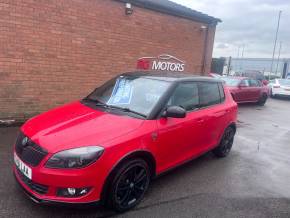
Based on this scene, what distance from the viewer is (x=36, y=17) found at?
7.15 m

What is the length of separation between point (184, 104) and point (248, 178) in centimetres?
177

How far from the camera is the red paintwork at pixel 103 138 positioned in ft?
10.4

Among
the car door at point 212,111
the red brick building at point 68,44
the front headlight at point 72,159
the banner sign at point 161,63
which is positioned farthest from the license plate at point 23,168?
the banner sign at point 161,63

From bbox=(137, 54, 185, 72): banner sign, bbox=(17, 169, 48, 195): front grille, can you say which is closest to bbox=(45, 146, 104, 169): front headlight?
bbox=(17, 169, 48, 195): front grille

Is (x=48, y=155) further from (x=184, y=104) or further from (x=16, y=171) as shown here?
(x=184, y=104)

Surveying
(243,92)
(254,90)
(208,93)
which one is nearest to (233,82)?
(243,92)

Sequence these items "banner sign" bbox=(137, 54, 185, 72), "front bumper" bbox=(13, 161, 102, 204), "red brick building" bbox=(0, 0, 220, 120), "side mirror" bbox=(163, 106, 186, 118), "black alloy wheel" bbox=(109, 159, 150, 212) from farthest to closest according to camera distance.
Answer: "banner sign" bbox=(137, 54, 185, 72) → "red brick building" bbox=(0, 0, 220, 120) → "side mirror" bbox=(163, 106, 186, 118) → "black alloy wheel" bbox=(109, 159, 150, 212) → "front bumper" bbox=(13, 161, 102, 204)

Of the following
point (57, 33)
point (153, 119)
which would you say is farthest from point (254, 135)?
point (57, 33)

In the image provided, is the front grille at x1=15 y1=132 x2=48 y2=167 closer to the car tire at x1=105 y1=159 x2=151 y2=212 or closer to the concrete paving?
the concrete paving

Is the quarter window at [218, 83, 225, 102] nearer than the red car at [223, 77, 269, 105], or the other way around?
the quarter window at [218, 83, 225, 102]

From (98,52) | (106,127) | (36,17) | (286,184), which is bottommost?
(286,184)

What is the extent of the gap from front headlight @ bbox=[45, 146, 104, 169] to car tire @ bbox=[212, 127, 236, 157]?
131 inches

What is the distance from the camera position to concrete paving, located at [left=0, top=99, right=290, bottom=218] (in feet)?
11.9

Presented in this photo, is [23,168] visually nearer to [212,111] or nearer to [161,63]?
[212,111]
